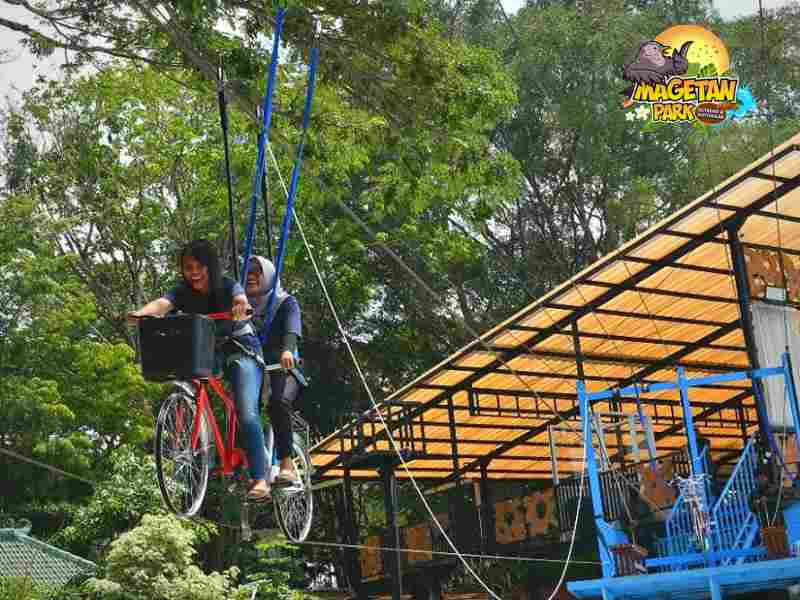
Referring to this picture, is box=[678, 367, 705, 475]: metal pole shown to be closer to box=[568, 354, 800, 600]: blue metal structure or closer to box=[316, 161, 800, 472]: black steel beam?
box=[568, 354, 800, 600]: blue metal structure

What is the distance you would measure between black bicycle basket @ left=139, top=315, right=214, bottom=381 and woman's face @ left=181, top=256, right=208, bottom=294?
0.42 meters

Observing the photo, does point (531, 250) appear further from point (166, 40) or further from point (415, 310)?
point (166, 40)

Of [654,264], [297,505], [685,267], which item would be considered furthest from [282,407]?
[685,267]

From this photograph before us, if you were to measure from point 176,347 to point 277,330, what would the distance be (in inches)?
37.5

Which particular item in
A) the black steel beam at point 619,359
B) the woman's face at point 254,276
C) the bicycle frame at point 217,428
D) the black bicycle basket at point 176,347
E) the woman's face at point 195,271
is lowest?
the bicycle frame at point 217,428

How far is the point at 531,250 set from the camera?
1112 inches

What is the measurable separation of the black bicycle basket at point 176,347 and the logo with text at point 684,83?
1807 centimetres

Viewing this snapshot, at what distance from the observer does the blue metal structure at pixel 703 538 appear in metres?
14.8

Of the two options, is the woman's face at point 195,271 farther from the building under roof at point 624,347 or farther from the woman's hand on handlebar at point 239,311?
the building under roof at point 624,347

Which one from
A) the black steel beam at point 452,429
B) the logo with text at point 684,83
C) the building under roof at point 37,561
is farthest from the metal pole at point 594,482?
the logo with text at point 684,83

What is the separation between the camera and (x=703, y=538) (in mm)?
15008

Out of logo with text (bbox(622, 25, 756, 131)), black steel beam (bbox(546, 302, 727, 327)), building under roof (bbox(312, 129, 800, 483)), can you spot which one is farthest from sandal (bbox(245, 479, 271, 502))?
logo with text (bbox(622, 25, 756, 131))

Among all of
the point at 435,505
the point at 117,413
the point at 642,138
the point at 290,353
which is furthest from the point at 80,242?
the point at 290,353

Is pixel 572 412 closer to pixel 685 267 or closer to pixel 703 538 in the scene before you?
pixel 685 267
